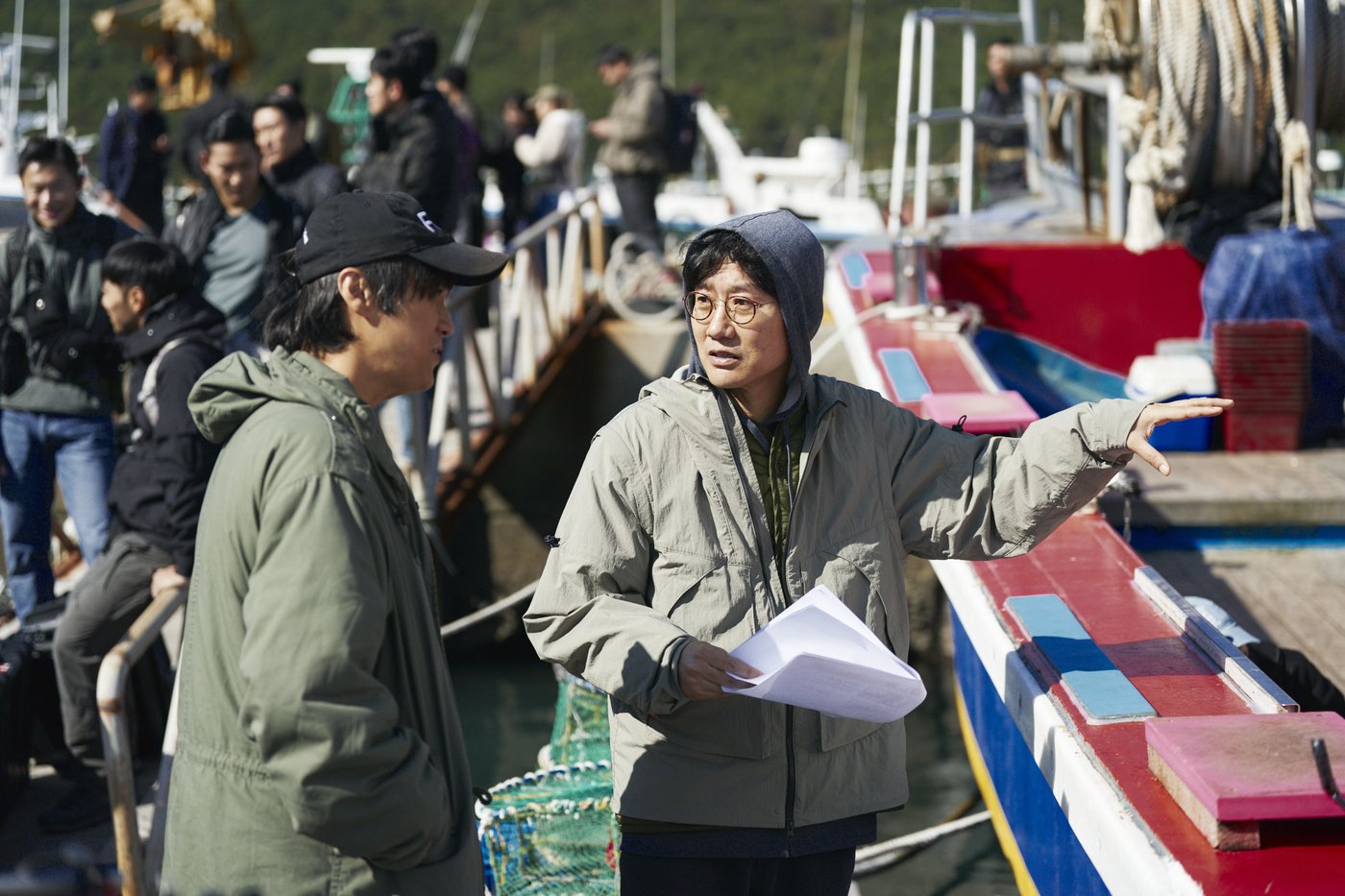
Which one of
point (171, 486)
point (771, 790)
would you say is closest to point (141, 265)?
point (171, 486)

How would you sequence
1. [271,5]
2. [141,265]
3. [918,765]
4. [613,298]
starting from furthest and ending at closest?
[271,5], [613,298], [918,765], [141,265]

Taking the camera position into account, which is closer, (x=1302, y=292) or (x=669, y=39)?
(x=1302, y=292)

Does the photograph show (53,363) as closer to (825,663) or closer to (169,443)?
(169,443)

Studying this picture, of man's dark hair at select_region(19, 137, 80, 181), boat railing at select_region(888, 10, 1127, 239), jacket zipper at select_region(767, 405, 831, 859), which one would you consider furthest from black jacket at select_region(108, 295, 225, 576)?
boat railing at select_region(888, 10, 1127, 239)

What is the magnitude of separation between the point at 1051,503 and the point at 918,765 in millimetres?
4439

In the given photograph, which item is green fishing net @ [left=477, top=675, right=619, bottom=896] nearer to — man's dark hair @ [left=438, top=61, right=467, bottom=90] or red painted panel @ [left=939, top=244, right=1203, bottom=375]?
red painted panel @ [left=939, top=244, right=1203, bottom=375]

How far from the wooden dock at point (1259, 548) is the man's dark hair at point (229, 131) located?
3.03 m

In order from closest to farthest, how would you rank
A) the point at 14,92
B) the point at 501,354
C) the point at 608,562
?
1. the point at 608,562
2. the point at 501,354
3. the point at 14,92

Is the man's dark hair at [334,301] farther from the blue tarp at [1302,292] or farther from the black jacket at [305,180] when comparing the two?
the blue tarp at [1302,292]

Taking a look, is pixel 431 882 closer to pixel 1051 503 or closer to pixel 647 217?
pixel 1051 503

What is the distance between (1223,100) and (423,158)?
11.0 ft

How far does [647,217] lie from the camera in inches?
384

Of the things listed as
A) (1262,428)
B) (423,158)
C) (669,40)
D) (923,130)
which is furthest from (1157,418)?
(669,40)

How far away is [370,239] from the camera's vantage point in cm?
194
